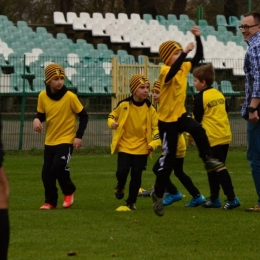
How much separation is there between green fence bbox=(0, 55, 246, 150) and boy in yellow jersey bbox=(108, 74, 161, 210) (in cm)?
1067

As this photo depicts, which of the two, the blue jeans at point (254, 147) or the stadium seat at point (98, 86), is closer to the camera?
the blue jeans at point (254, 147)

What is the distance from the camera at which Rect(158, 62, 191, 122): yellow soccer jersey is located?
9258mm

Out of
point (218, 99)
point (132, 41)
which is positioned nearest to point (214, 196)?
point (218, 99)

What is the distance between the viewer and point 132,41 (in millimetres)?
32812

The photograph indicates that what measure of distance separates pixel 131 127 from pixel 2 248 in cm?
585

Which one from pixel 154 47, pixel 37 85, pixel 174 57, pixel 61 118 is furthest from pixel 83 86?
pixel 174 57

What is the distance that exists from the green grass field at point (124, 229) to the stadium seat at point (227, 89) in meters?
10.5

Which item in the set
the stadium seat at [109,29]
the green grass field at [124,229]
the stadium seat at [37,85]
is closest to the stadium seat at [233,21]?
the stadium seat at [109,29]

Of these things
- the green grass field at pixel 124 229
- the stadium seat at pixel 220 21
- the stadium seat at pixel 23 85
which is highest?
the stadium seat at pixel 220 21

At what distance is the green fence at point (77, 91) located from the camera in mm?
21562

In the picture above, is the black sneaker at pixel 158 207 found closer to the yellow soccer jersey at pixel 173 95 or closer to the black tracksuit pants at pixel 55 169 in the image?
the yellow soccer jersey at pixel 173 95

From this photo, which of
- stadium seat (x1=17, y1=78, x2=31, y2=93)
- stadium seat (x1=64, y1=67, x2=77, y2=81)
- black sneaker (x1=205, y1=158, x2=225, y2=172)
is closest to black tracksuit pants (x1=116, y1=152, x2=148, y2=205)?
black sneaker (x1=205, y1=158, x2=225, y2=172)

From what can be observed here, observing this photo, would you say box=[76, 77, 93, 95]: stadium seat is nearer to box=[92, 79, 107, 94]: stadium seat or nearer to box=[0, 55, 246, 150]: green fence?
box=[0, 55, 246, 150]: green fence

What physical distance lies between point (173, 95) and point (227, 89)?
15.4 metres
